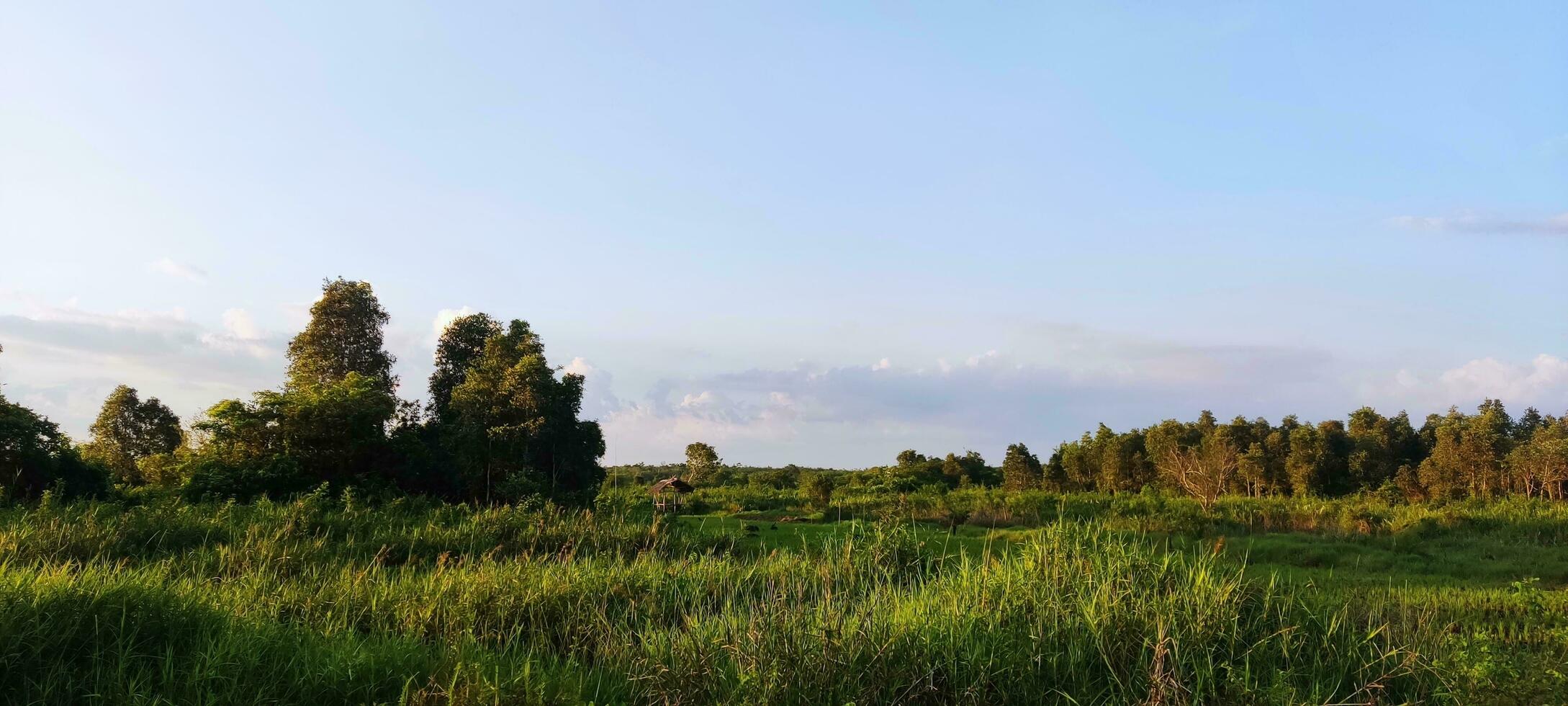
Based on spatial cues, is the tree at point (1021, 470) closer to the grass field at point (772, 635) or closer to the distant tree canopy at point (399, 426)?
the distant tree canopy at point (399, 426)

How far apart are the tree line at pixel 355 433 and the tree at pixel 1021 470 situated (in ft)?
80.5

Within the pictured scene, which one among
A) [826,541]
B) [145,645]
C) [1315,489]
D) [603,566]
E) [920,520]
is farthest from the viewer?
[1315,489]

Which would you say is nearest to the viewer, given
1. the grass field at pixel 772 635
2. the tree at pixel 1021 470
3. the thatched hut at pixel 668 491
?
the grass field at pixel 772 635

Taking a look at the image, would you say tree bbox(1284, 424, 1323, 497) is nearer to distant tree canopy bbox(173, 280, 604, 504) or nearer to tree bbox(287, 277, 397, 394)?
distant tree canopy bbox(173, 280, 604, 504)

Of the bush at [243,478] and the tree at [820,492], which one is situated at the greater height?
the bush at [243,478]

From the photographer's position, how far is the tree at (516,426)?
19.2 m

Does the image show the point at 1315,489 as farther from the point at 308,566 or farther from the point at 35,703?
the point at 35,703

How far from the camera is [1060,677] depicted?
16.9 feet

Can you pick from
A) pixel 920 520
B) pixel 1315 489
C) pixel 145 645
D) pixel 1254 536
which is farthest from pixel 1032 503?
pixel 145 645

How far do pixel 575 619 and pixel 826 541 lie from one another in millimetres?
2708

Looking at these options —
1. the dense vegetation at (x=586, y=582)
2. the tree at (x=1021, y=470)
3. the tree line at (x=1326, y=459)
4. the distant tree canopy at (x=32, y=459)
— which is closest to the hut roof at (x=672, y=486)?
the dense vegetation at (x=586, y=582)

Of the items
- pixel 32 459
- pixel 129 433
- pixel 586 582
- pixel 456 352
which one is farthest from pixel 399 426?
pixel 586 582

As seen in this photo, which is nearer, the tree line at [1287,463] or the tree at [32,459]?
the tree at [32,459]

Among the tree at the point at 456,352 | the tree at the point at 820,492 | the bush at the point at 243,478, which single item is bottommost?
the tree at the point at 820,492
